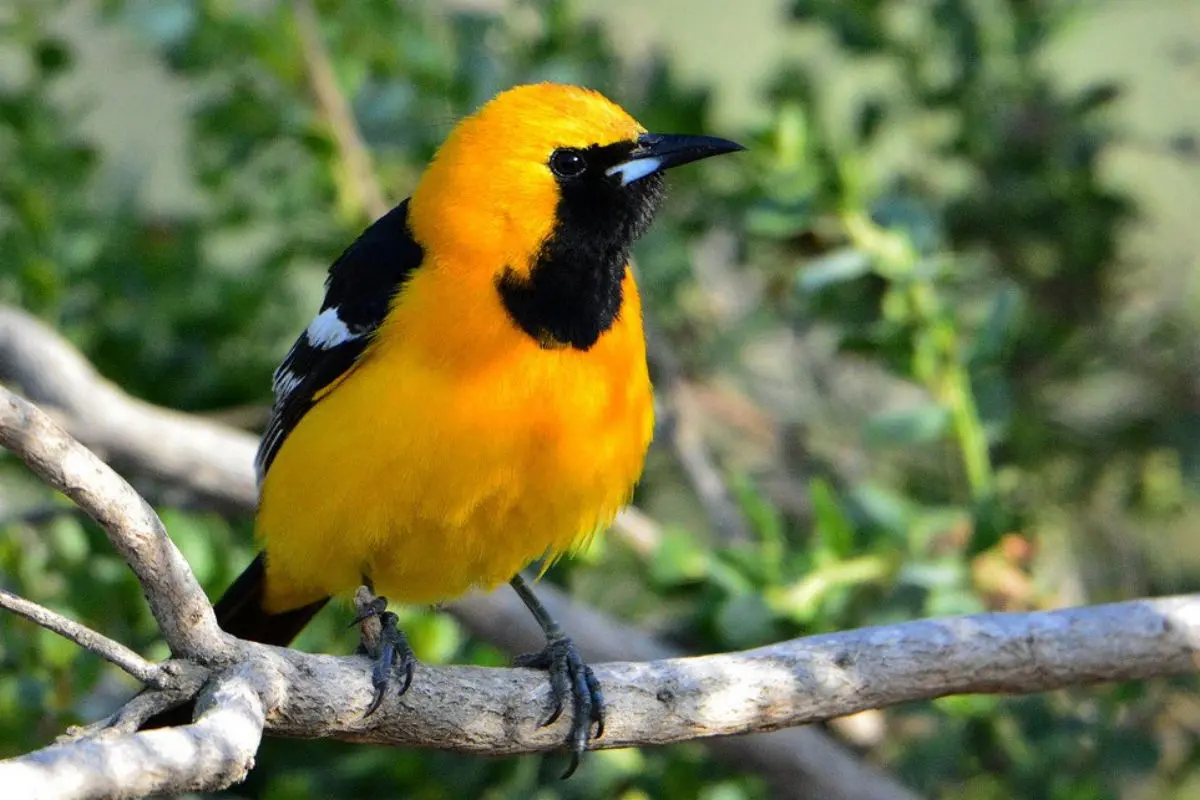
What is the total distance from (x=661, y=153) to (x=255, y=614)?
149cm

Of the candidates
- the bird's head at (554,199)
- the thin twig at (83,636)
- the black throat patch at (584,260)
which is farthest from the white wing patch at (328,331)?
the thin twig at (83,636)

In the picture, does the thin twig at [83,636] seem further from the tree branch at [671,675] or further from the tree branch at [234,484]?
the tree branch at [234,484]

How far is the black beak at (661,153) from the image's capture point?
11.3 feet

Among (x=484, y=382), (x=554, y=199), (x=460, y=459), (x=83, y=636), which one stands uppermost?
(x=554, y=199)

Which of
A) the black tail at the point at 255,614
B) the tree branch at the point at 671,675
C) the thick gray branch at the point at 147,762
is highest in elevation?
the black tail at the point at 255,614

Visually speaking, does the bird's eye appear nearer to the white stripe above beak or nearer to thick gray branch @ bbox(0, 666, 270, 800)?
the white stripe above beak

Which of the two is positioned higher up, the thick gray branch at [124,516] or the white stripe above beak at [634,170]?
the white stripe above beak at [634,170]

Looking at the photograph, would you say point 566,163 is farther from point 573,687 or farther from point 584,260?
point 573,687

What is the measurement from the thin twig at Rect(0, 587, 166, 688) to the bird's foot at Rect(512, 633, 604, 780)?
0.87 metres

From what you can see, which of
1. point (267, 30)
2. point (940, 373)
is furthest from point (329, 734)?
point (267, 30)

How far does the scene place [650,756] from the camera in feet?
14.2

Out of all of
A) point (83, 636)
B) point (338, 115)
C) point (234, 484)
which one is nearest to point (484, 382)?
point (83, 636)

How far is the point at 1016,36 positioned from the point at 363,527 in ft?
9.40

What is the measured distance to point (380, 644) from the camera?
9.51ft
